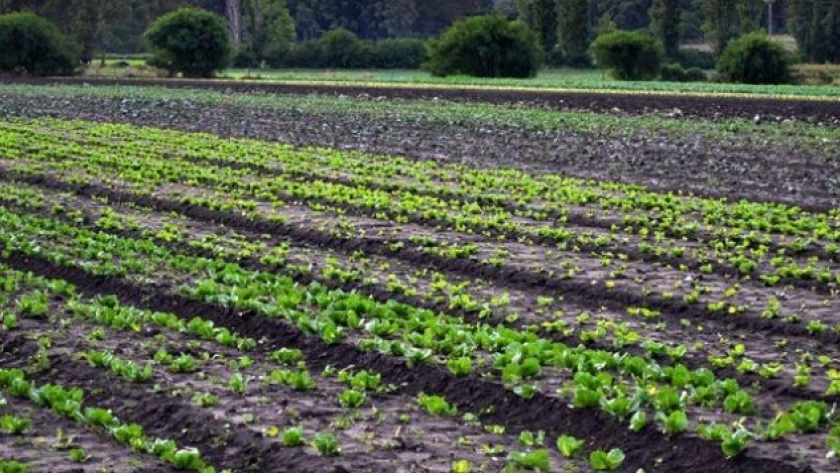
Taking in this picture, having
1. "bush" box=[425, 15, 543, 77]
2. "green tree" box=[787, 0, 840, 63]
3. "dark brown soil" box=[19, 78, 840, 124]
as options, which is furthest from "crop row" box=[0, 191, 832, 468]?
"green tree" box=[787, 0, 840, 63]

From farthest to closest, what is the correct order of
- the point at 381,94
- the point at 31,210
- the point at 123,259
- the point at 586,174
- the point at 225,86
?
the point at 225,86 → the point at 381,94 → the point at 586,174 → the point at 31,210 → the point at 123,259

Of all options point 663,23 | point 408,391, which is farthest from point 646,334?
point 663,23

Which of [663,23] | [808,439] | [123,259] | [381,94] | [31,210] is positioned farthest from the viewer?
[663,23]

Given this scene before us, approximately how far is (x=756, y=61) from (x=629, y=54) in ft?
19.1

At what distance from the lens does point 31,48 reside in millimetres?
56281

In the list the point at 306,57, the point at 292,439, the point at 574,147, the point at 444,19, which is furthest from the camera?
the point at 444,19

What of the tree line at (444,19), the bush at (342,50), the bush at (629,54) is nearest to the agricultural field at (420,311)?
the bush at (629,54)

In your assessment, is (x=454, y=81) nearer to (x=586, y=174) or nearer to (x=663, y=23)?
(x=663, y=23)

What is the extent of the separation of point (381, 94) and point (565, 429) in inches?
1259

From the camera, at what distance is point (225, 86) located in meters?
45.5

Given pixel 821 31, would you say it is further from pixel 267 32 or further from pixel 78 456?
pixel 78 456

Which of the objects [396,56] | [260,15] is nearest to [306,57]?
[260,15]

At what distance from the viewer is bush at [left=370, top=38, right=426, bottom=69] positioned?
69.4 meters

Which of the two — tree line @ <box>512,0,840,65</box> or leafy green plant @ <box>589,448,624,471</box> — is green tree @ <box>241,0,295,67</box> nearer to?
tree line @ <box>512,0,840,65</box>
